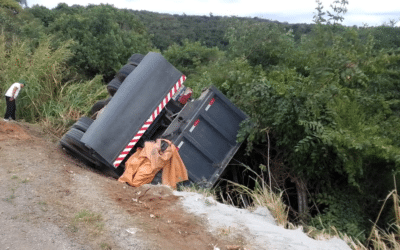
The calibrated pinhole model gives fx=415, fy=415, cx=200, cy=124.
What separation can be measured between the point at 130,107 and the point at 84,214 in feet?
8.19

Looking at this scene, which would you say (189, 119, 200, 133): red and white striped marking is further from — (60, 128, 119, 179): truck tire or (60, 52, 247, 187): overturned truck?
(60, 128, 119, 179): truck tire

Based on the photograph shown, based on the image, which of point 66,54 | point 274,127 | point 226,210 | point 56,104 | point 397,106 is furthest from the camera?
point 66,54

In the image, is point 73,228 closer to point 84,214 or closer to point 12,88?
point 84,214

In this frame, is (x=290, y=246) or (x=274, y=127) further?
(x=274, y=127)

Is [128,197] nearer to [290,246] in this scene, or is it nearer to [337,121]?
[290,246]

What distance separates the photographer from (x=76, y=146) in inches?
284

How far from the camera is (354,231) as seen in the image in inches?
211

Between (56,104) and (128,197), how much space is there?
5.47 m

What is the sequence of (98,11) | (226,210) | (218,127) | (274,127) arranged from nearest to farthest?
(226,210), (274,127), (218,127), (98,11)

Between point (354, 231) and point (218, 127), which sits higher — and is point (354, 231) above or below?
below

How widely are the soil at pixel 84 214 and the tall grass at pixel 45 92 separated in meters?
3.15

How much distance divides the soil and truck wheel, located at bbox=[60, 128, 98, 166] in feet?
1.61

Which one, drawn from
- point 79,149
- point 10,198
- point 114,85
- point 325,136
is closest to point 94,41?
point 114,85

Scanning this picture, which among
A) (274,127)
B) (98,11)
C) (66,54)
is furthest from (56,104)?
(98,11)
